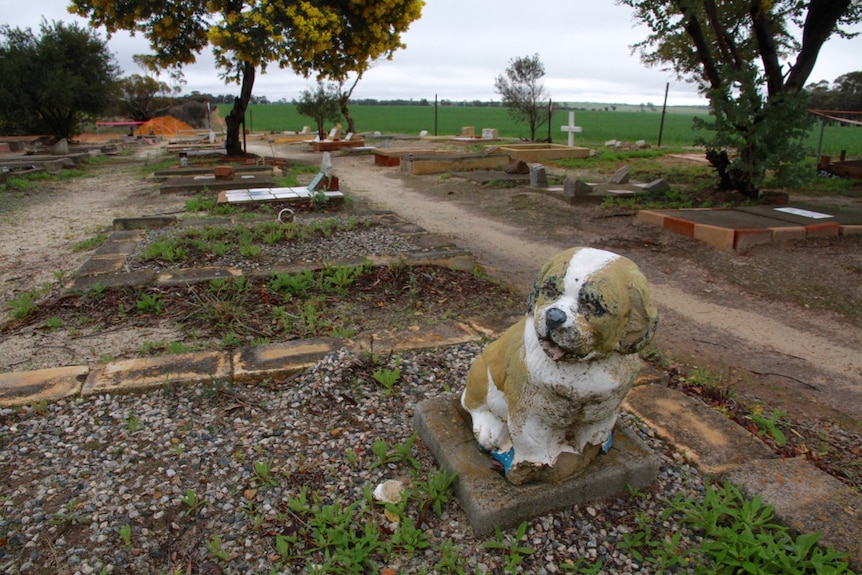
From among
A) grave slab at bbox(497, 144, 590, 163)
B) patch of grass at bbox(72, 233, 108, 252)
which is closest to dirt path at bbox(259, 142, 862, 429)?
patch of grass at bbox(72, 233, 108, 252)

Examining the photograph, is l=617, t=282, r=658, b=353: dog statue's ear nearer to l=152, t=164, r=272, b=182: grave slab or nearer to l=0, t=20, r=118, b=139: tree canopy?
l=152, t=164, r=272, b=182: grave slab

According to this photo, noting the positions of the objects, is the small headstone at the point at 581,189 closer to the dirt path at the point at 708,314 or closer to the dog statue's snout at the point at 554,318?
the dirt path at the point at 708,314

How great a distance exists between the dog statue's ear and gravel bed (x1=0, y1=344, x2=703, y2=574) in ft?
2.53

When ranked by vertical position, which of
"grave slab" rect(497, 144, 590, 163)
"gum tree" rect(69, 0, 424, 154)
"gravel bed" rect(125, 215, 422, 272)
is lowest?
"gravel bed" rect(125, 215, 422, 272)

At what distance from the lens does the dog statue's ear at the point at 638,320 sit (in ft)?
5.75

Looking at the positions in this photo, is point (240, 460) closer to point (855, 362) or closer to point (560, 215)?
point (855, 362)

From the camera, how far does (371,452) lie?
251cm

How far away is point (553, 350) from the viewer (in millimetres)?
1707

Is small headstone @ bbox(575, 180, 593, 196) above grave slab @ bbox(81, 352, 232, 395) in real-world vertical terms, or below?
above

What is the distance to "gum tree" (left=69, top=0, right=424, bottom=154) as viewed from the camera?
12.4 m

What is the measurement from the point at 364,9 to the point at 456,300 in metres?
11.6

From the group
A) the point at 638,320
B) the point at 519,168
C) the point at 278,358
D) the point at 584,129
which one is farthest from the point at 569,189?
the point at 584,129

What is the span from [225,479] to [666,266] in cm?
506

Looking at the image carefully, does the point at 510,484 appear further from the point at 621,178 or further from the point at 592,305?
the point at 621,178
